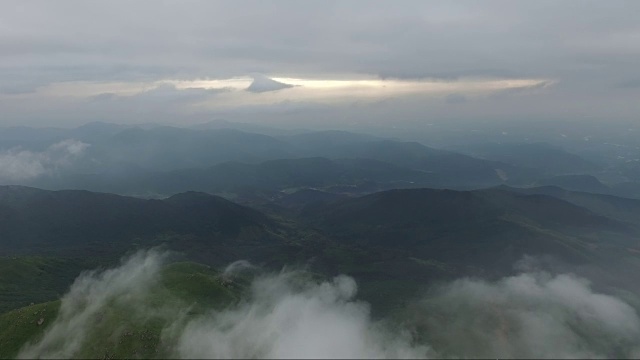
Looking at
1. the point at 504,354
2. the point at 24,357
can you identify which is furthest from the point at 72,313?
the point at 504,354

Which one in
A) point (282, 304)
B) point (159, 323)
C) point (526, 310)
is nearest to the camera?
point (159, 323)

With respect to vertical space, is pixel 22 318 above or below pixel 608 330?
above

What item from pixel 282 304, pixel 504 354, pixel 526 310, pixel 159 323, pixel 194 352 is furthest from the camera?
pixel 526 310

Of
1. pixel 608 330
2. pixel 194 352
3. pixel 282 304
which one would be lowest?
pixel 608 330

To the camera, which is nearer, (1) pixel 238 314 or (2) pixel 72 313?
(2) pixel 72 313

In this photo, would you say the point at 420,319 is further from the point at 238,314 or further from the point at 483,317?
the point at 238,314

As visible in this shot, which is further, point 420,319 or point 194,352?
point 420,319

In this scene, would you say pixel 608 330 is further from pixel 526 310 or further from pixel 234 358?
pixel 234 358

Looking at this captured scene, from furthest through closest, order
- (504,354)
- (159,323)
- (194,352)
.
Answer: (504,354) < (159,323) < (194,352)

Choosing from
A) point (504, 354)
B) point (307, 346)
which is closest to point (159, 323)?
point (307, 346)
